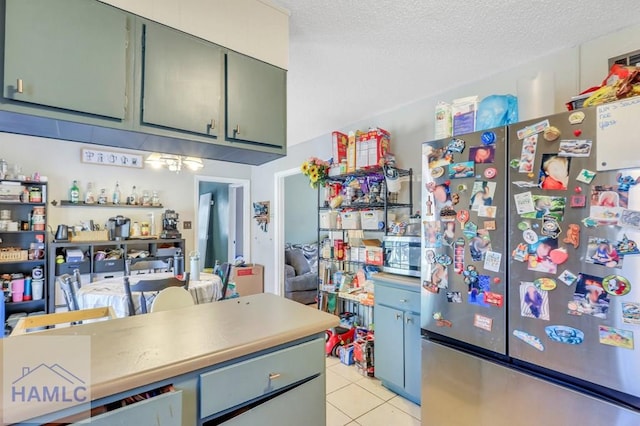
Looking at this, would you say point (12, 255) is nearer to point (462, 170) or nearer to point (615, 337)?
point (462, 170)

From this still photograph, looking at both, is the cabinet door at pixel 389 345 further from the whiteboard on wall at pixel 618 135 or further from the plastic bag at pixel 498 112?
the whiteboard on wall at pixel 618 135

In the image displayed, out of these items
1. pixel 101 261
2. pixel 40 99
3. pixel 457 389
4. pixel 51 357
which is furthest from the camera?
pixel 101 261

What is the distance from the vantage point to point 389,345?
243 cm

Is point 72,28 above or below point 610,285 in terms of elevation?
above

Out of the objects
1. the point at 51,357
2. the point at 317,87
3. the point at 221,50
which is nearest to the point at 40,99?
the point at 221,50

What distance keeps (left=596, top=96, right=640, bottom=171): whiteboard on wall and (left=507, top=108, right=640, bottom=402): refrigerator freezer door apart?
0.8 inches

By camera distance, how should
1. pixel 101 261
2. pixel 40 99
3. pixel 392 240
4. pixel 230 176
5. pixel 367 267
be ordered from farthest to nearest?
1. pixel 230 176
2. pixel 101 261
3. pixel 367 267
4. pixel 392 240
5. pixel 40 99

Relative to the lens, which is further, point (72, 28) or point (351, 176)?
point (351, 176)

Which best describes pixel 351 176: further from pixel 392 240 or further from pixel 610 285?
pixel 610 285

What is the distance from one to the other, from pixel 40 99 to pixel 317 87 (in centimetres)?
200

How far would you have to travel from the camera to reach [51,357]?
3.30 feet

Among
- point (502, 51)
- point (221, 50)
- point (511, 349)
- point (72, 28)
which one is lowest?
point (511, 349)

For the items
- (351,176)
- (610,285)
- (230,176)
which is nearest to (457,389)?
(610,285)

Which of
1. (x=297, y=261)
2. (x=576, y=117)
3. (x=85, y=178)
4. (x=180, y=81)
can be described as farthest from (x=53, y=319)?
(x=297, y=261)
